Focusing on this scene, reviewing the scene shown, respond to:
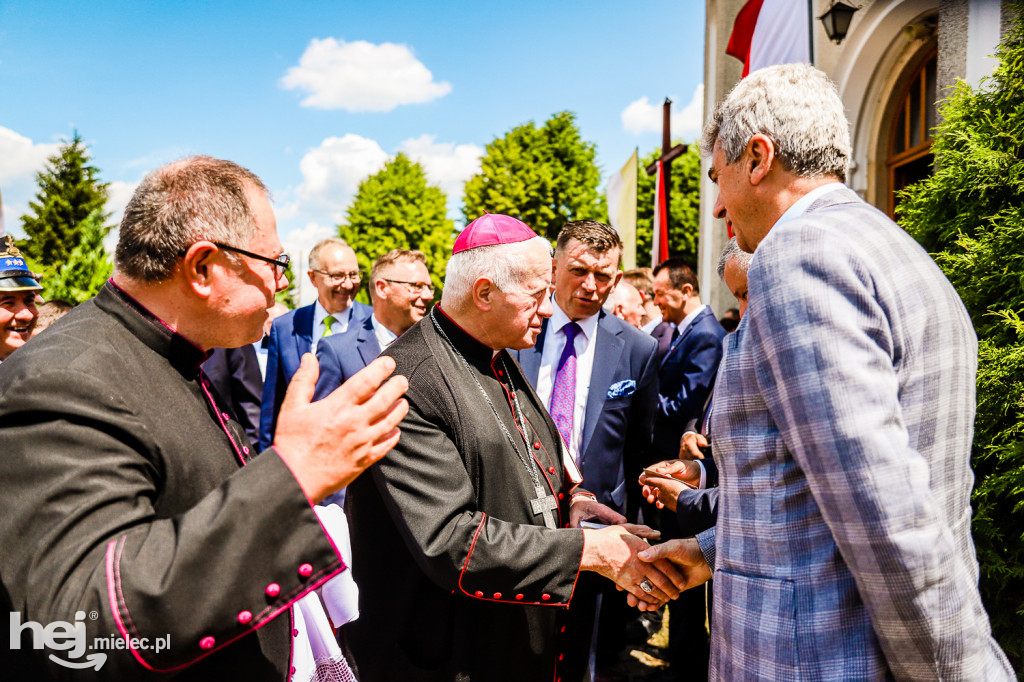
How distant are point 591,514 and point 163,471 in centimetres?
162

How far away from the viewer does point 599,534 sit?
2.28 meters

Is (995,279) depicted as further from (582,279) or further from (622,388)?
(582,279)

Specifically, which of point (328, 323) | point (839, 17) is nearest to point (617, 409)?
point (328, 323)

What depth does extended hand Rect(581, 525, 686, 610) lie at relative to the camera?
220cm

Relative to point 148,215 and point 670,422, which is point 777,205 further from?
point 670,422

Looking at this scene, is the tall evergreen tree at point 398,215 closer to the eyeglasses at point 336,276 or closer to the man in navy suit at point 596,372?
the eyeglasses at point 336,276

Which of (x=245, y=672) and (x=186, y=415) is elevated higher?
(x=186, y=415)

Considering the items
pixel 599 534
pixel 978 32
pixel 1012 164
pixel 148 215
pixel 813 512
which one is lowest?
pixel 599 534

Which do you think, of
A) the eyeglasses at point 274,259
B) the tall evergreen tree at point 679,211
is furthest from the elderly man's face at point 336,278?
the tall evergreen tree at point 679,211

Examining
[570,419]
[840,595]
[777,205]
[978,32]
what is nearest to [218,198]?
[777,205]

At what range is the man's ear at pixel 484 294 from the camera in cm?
259

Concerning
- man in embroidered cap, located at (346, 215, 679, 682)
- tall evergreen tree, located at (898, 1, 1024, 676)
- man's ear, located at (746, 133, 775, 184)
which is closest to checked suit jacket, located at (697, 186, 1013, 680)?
man's ear, located at (746, 133, 775, 184)

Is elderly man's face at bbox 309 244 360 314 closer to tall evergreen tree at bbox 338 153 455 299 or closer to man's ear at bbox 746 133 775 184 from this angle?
man's ear at bbox 746 133 775 184

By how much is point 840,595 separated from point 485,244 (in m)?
1.73
